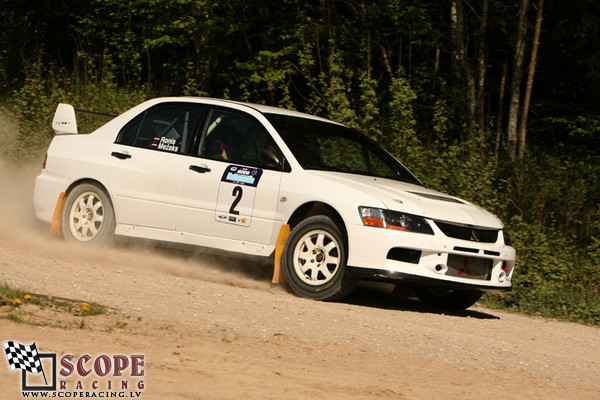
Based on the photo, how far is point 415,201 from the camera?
26.8 feet

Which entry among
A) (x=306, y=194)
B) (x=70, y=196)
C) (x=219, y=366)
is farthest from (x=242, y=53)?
(x=219, y=366)

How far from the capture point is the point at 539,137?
1927cm

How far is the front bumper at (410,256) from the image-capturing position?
308 inches

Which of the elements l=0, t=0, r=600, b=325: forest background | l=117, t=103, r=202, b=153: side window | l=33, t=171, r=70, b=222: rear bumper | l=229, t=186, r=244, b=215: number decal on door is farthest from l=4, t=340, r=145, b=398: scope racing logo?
l=0, t=0, r=600, b=325: forest background

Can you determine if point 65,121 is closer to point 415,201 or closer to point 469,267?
point 415,201

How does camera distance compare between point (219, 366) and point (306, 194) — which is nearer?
point (219, 366)

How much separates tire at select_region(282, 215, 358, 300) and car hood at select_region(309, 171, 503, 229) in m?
0.47

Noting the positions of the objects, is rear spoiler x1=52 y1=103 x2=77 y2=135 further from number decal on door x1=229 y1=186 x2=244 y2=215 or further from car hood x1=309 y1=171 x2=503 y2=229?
car hood x1=309 y1=171 x2=503 y2=229

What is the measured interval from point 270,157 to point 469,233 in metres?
1.95

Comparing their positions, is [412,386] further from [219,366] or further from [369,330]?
[369,330]

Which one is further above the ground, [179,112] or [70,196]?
[179,112]

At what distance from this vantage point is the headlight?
7891 mm

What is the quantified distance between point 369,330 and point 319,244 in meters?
1.46

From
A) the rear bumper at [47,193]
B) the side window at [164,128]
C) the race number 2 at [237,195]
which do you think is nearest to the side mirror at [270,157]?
the race number 2 at [237,195]
